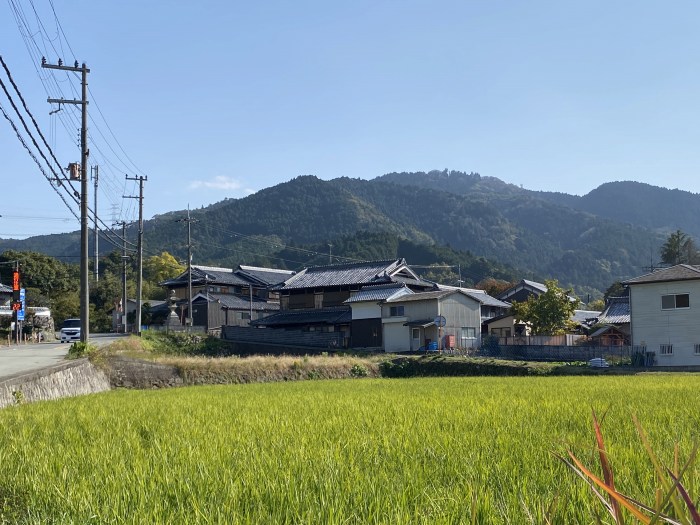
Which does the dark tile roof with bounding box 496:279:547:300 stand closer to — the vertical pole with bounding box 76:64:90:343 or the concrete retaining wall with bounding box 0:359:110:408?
the vertical pole with bounding box 76:64:90:343

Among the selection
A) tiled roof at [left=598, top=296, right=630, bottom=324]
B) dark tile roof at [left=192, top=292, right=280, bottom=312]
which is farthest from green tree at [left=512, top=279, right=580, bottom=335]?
dark tile roof at [left=192, top=292, right=280, bottom=312]

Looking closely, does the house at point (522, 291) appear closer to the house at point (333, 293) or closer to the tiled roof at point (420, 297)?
the house at point (333, 293)

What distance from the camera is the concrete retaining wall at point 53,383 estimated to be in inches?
434

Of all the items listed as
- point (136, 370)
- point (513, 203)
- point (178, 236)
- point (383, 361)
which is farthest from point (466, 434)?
point (513, 203)

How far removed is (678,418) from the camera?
702cm

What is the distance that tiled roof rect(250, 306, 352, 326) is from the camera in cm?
4184

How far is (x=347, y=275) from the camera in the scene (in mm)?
45656

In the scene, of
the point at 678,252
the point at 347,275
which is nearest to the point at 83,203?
the point at 347,275

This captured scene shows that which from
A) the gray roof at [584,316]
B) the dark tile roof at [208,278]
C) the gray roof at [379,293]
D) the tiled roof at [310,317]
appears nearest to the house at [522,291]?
the gray roof at [584,316]

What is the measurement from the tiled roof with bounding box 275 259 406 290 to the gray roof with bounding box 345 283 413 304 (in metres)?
1.62

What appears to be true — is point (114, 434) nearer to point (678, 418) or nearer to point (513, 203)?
point (678, 418)

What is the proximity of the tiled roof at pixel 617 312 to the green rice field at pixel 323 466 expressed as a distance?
3519 centimetres

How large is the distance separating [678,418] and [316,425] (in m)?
3.88

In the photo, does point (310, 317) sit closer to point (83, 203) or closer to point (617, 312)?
point (617, 312)
